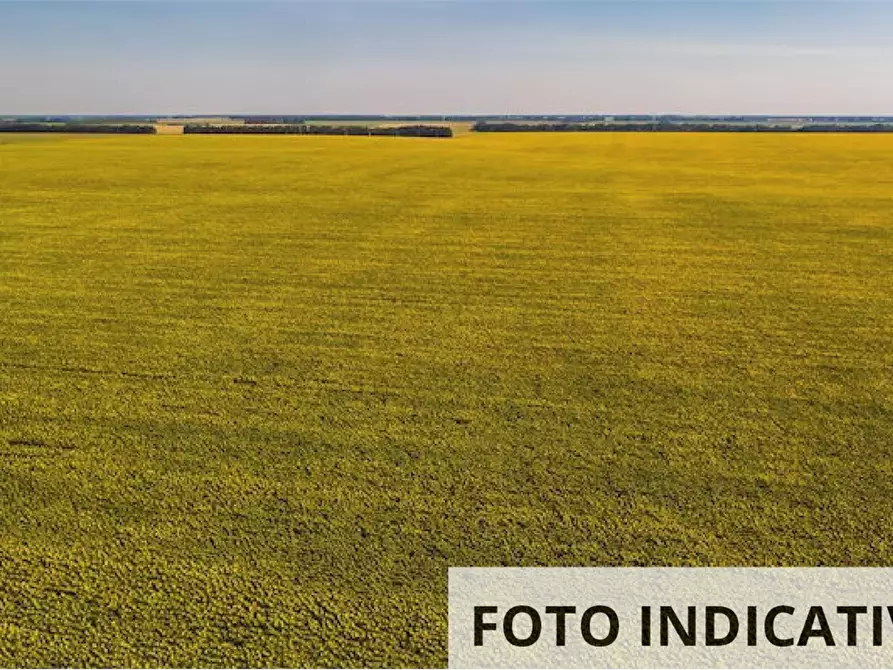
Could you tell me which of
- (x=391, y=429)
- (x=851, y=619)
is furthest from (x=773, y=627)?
(x=391, y=429)

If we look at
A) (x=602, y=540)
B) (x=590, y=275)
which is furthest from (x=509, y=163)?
(x=602, y=540)

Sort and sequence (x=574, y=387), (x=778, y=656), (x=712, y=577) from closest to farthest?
(x=778, y=656), (x=712, y=577), (x=574, y=387)

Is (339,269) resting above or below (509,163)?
below

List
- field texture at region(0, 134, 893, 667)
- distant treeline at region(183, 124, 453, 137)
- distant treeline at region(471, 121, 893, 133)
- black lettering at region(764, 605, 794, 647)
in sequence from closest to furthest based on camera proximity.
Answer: black lettering at region(764, 605, 794, 647), field texture at region(0, 134, 893, 667), distant treeline at region(183, 124, 453, 137), distant treeline at region(471, 121, 893, 133)

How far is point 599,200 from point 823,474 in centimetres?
1654

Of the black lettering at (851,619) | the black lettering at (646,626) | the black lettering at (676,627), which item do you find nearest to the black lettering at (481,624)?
the black lettering at (646,626)

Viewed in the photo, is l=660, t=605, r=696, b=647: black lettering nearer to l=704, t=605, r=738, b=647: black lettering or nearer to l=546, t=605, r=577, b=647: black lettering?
l=704, t=605, r=738, b=647: black lettering

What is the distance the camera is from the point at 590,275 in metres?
11.1

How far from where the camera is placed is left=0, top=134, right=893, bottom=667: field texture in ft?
12.7

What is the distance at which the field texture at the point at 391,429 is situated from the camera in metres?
3.87

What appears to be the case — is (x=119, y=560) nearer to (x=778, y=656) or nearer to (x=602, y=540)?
(x=602, y=540)

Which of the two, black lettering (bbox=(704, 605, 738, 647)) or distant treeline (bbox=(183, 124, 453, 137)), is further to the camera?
distant treeline (bbox=(183, 124, 453, 137))

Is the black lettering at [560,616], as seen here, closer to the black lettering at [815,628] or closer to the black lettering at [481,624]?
the black lettering at [481,624]

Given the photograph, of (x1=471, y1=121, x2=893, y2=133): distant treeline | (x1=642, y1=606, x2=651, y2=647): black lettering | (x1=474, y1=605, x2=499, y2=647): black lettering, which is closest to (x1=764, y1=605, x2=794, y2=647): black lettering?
(x1=642, y1=606, x2=651, y2=647): black lettering
